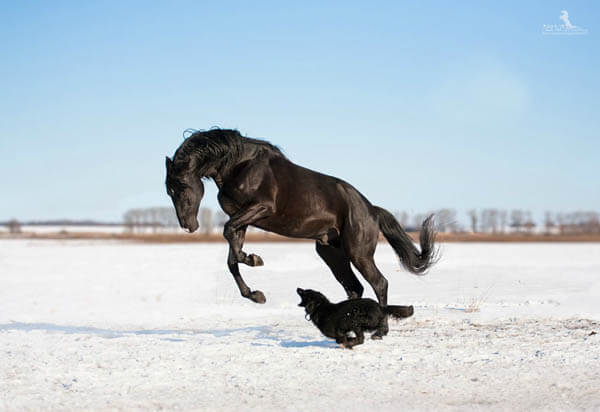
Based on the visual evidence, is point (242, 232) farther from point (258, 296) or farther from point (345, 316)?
point (345, 316)

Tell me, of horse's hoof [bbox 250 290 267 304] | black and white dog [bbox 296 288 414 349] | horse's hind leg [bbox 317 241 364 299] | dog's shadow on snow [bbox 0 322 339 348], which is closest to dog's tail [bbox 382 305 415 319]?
black and white dog [bbox 296 288 414 349]

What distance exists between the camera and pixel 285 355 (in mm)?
6691

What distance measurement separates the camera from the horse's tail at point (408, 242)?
8.05m

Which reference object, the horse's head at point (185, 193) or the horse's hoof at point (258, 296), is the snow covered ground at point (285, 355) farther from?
the horse's head at point (185, 193)

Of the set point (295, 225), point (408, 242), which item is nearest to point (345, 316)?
point (295, 225)

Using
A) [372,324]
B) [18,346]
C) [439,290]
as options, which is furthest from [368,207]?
[439,290]

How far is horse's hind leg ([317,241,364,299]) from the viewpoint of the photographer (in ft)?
25.7

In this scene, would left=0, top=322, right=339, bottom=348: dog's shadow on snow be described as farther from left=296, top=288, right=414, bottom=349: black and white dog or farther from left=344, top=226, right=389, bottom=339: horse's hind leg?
left=344, top=226, right=389, bottom=339: horse's hind leg

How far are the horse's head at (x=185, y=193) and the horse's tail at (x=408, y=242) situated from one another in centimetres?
229

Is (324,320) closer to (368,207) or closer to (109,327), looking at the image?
(368,207)

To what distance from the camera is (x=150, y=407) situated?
4.91 metres

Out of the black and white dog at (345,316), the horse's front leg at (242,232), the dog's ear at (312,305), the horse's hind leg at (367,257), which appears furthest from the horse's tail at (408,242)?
the horse's front leg at (242,232)

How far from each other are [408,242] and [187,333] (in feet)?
10.9

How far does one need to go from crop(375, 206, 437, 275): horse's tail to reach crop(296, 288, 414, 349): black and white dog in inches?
51.2
